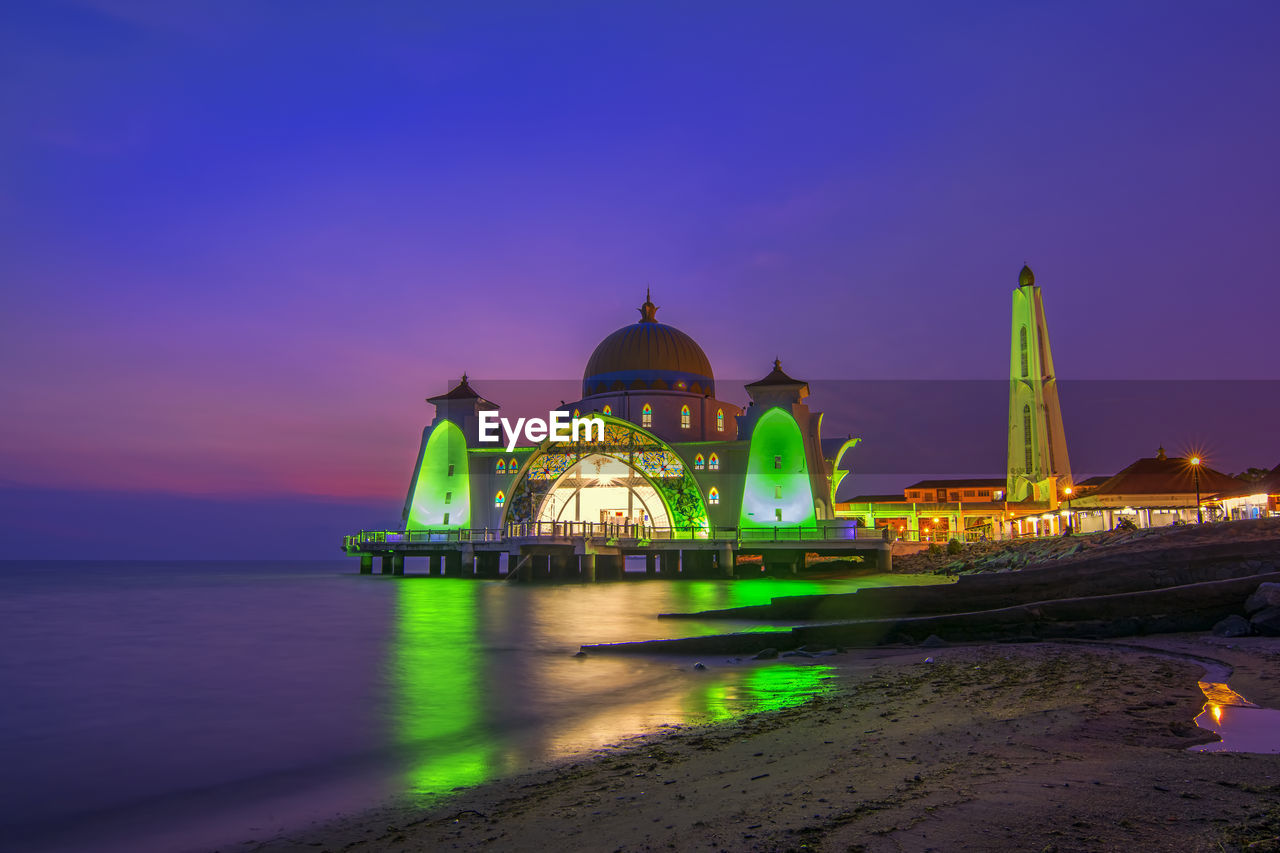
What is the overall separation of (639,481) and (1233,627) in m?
40.9

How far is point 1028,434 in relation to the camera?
59125 millimetres

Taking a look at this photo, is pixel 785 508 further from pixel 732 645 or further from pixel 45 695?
pixel 45 695

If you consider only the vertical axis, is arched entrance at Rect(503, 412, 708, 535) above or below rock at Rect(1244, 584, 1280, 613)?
above

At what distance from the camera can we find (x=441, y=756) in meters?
8.02

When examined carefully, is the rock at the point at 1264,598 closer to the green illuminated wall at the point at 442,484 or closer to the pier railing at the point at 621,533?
the pier railing at the point at 621,533

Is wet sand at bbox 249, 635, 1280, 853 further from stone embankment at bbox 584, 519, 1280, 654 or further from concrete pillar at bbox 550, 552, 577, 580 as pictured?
concrete pillar at bbox 550, 552, 577, 580

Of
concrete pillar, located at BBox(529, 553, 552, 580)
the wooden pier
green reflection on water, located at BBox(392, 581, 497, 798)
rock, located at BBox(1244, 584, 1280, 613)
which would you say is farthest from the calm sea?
concrete pillar, located at BBox(529, 553, 552, 580)

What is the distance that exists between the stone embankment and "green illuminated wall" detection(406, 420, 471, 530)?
1532 inches

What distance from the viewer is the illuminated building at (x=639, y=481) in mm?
43531

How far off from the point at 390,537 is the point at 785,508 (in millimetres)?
23342

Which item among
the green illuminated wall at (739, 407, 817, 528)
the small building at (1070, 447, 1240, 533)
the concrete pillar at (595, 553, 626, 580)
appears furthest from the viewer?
the small building at (1070, 447, 1240, 533)

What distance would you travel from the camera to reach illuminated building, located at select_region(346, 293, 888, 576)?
4353 centimetres

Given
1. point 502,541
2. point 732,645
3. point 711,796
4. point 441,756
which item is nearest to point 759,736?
point 711,796

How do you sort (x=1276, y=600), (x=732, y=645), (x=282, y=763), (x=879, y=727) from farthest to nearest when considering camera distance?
(x=732, y=645) → (x=1276, y=600) → (x=282, y=763) → (x=879, y=727)
